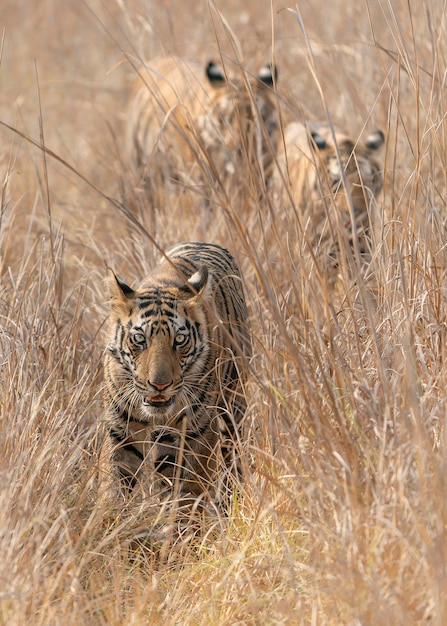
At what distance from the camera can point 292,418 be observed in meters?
2.98

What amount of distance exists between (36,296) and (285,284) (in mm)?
1028

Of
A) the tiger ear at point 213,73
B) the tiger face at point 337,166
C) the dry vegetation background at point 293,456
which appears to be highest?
the tiger ear at point 213,73

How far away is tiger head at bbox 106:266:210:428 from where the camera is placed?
3.41 m

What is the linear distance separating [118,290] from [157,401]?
0.42 m

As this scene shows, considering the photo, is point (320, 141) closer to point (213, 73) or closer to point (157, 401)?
point (213, 73)

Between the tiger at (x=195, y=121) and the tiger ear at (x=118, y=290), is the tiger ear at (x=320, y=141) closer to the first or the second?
the tiger at (x=195, y=121)

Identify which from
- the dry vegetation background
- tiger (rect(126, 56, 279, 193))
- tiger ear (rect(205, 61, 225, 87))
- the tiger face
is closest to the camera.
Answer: the dry vegetation background

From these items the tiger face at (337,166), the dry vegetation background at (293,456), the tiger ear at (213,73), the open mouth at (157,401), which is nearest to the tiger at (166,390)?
the open mouth at (157,401)

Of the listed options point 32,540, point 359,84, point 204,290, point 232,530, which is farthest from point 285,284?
point 359,84

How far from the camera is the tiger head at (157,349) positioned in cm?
341

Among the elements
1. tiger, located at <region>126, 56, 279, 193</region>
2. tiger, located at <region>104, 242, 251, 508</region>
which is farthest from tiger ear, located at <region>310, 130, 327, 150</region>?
tiger, located at <region>104, 242, 251, 508</region>

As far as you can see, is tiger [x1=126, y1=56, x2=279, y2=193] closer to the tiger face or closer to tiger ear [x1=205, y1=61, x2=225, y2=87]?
tiger ear [x1=205, y1=61, x2=225, y2=87]

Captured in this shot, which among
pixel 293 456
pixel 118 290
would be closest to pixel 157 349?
pixel 118 290

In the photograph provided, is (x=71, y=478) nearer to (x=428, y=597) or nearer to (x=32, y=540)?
(x=32, y=540)
